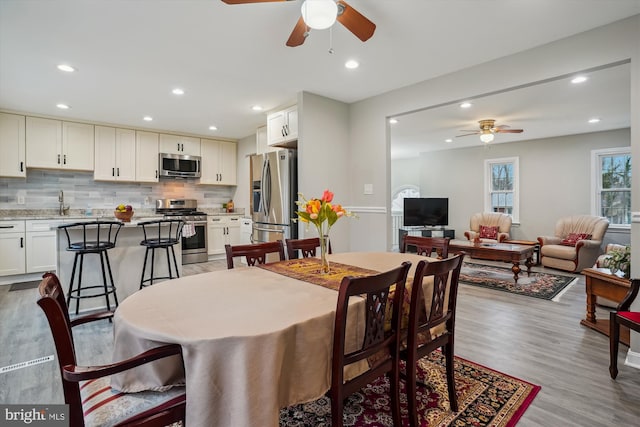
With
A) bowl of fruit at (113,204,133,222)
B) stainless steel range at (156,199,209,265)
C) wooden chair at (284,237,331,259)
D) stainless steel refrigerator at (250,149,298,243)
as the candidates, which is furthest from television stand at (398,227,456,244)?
bowl of fruit at (113,204,133,222)

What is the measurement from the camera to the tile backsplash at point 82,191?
16.3 ft

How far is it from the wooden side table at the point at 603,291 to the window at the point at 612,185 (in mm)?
4026

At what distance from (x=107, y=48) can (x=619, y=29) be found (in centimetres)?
419

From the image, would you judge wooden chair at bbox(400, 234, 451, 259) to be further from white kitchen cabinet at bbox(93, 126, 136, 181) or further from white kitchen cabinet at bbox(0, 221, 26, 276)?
white kitchen cabinet at bbox(0, 221, 26, 276)

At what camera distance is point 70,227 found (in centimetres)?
312

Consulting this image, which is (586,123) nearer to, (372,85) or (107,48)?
(372,85)

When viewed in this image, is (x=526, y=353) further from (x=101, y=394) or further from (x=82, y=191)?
(x=82, y=191)

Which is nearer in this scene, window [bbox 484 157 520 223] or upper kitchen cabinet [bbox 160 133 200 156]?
upper kitchen cabinet [bbox 160 133 200 156]

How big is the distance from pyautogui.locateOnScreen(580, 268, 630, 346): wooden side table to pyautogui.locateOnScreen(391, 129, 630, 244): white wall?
3997mm

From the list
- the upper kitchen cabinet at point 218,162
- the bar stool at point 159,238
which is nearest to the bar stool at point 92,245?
the bar stool at point 159,238

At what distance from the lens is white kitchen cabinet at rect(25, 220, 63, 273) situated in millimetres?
4625

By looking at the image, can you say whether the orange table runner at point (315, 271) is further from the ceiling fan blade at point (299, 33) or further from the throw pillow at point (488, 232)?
the throw pillow at point (488, 232)

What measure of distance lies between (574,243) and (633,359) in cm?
401

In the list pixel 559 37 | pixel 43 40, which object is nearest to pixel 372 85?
pixel 559 37
